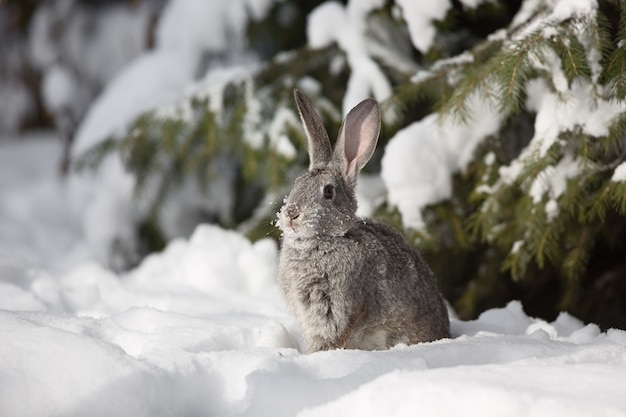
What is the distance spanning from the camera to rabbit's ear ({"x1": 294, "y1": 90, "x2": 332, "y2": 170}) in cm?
270

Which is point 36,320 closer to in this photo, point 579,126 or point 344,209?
point 344,209

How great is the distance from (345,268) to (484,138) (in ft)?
4.16

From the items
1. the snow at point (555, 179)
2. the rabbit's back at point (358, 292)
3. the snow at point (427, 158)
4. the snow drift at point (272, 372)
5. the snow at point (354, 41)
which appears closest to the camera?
the snow drift at point (272, 372)

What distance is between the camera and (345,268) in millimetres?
2520

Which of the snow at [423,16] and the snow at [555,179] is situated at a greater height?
the snow at [423,16]

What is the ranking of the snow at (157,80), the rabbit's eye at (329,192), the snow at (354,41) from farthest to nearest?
the snow at (157,80)
the snow at (354,41)
the rabbit's eye at (329,192)

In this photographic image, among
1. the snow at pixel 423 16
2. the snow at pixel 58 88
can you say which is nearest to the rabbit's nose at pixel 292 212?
the snow at pixel 423 16

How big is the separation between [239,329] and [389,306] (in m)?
0.57

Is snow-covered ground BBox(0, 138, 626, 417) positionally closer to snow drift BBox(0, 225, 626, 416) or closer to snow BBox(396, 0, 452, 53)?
snow drift BBox(0, 225, 626, 416)

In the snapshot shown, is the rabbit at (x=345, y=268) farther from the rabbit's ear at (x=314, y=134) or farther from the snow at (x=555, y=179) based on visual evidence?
the snow at (x=555, y=179)

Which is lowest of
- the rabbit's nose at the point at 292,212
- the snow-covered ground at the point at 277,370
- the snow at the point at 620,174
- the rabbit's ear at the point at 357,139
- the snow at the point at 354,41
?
the snow-covered ground at the point at 277,370

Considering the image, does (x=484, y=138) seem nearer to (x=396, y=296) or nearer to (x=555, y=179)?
(x=555, y=179)

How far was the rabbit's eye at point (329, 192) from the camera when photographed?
103 inches

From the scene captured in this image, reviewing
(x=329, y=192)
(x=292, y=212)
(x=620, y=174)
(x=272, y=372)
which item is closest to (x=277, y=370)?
(x=272, y=372)
